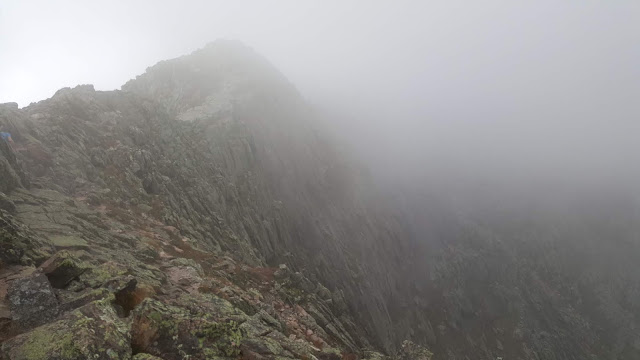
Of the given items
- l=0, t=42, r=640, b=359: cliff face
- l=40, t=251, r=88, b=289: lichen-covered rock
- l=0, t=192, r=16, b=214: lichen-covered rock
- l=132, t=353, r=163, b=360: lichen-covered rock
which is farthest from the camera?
l=0, t=192, r=16, b=214: lichen-covered rock

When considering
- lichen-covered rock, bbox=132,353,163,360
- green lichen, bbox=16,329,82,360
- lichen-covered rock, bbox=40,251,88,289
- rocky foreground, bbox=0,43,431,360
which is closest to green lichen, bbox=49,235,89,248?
rocky foreground, bbox=0,43,431,360

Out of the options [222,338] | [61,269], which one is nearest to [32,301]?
[61,269]

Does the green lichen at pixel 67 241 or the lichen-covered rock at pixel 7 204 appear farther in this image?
the lichen-covered rock at pixel 7 204

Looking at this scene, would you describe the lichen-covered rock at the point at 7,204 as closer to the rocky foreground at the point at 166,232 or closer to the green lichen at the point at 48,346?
the rocky foreground at the point at 166,232

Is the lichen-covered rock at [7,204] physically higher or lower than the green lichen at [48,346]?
higher

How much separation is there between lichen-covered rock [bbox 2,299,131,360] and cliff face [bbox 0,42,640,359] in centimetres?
6

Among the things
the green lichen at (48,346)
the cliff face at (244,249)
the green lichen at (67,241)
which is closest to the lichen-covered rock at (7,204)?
the cliff face at (244,249)

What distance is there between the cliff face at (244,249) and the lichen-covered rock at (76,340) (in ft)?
0.19

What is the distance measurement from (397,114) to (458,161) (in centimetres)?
3811

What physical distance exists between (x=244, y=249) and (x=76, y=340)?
32.0m

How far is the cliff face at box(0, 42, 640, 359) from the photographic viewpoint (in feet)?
52.4

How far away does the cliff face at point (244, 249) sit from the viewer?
52.4 ft

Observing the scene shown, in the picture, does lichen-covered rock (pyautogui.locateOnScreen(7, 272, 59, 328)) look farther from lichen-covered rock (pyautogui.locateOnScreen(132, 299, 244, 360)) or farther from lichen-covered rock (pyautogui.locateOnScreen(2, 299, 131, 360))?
lichen-covered rock (pyautogui.locateOnScreen(132, 299, 244, 360))

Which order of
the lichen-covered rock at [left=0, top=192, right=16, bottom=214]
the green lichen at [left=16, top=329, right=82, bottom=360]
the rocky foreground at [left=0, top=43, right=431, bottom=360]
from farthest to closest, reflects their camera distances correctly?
the lichen-covered rock at [left=0, top=192, right=16, bottom=214], the rocky foreground at [left=0, top=43, right=431, bottom=360], the green lichen at [left=16, top=329, right=82, bottom=360]
